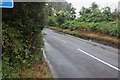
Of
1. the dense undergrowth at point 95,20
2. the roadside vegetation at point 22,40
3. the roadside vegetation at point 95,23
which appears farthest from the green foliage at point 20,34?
the dense undergrowth at point 95,20

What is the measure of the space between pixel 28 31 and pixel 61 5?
3027 inches

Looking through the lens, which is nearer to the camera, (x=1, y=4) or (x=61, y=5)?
(x=1, y=4)

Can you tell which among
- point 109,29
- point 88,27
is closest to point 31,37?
point 109,29

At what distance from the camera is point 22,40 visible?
1124 cm

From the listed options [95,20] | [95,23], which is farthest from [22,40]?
[95,20]

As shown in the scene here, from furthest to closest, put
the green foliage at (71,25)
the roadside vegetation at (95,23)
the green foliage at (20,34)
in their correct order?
the green foliage at (71,25) → the roadside vegetation at (95,23) → the green foliage at (20,34)

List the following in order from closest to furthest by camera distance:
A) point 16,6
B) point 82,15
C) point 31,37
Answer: point 16,6 < point 31,37 < point 82,15

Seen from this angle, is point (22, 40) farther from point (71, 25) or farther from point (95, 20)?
point (71, 25)

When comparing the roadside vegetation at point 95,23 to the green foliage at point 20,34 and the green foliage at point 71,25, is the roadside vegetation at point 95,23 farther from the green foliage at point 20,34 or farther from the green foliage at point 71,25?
the green foliage at point 20,34

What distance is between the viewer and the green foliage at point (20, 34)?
933 centimetres

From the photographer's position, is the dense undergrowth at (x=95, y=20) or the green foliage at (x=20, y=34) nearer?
the green foliage at (x=20, y=34)

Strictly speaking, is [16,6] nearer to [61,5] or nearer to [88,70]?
[88,70]

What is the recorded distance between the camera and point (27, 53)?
11.2 metres

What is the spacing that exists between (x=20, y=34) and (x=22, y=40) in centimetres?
26
